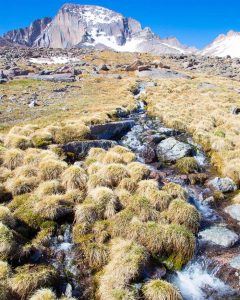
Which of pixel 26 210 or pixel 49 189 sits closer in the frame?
pixel 26 210

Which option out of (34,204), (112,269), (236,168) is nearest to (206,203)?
(236,168)

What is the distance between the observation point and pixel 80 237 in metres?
14.6

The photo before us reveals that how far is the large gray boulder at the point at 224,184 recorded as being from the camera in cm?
1942

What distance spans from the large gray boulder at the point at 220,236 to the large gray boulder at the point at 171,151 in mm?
8675

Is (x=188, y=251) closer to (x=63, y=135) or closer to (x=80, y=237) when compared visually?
(x=80, y=237)

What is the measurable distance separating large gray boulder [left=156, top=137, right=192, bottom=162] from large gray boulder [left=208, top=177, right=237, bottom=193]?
3.91 metres

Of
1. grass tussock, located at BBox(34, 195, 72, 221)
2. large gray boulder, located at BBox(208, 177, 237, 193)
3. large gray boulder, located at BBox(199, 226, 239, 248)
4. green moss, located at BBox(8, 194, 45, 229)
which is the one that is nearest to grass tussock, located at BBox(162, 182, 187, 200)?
large gray boulder, located at BBox(199, 226, 239, 248)

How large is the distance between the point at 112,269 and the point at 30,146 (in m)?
12.9

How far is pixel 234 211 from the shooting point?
55.6ft

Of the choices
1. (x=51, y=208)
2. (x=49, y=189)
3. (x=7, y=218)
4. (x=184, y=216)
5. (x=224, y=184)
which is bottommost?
(x=7, y=218)

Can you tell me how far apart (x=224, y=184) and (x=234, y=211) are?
2.98 m

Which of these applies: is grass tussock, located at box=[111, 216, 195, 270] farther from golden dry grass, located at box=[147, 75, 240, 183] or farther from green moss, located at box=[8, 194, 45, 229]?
Result: golden dry grass, located at box=[147, 75, 240, 183]

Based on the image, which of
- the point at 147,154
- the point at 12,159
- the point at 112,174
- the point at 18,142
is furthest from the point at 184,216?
the point at 18,142

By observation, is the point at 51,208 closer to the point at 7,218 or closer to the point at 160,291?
the point at 7,218
